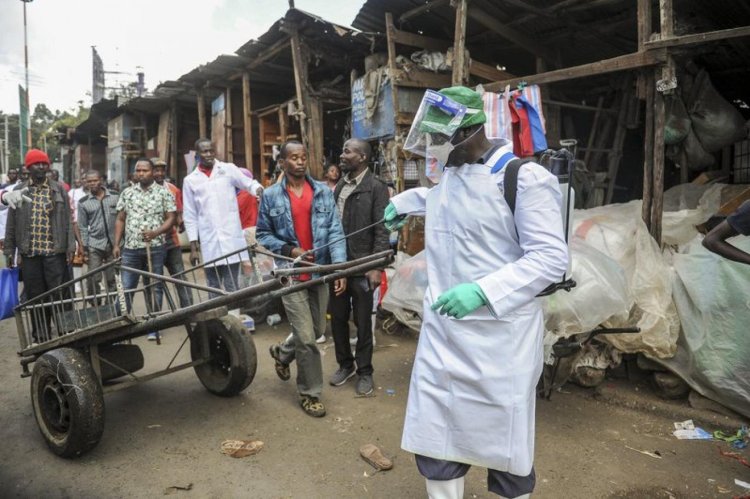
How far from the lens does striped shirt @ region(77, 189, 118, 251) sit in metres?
6.66

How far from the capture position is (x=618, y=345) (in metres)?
4.04

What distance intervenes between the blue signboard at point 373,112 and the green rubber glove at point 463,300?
18.0 ft

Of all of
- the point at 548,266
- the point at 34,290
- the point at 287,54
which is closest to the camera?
the point at 548,266

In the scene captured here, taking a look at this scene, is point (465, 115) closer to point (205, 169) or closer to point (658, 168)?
point (658, 168)

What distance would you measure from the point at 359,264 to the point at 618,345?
2.31m

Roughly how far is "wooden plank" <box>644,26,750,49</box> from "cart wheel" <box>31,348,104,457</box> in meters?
4.96

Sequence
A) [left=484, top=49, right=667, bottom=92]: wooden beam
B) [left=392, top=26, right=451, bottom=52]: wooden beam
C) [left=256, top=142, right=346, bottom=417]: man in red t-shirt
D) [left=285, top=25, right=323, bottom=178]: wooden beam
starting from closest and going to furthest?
1. [left=256, top=142, right=346, bottom=417]: man in red t-shirt
2. [left=484, top=49, right=667, bottom=92]: wooden beam
3. [left=392, top=26, right=451, bottom=52]: wooden beam
4. [left=285, top=25, right=323, bottom=178]: wooden beam

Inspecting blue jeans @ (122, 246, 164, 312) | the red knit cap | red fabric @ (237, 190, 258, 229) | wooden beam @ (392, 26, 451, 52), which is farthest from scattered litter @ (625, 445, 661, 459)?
the red knit cap

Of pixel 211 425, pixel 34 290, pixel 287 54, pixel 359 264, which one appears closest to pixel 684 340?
pixel 359 264

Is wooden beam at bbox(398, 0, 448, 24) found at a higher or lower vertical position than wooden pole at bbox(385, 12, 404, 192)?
higher

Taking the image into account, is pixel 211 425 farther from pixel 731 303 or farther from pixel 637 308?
pixel 731 303

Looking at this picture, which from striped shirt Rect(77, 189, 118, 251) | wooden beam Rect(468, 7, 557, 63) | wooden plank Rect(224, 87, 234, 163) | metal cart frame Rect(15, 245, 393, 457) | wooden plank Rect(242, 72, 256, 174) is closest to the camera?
metal cart frame Rect(15, 245, 393, 457)

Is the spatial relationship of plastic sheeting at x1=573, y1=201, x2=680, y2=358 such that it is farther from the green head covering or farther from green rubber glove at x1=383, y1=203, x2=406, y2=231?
the green head covering

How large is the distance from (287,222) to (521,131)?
112 inches
